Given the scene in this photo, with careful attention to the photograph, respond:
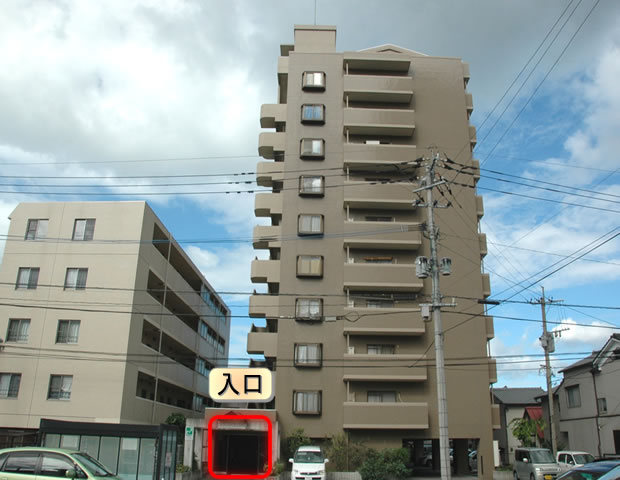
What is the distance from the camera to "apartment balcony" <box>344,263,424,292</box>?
38.1 meters

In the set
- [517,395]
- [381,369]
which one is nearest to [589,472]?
[381,369]

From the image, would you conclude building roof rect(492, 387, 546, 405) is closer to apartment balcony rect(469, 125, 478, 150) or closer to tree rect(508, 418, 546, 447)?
tree rect(508, 418, 546, 447)

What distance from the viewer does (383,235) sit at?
130 ft

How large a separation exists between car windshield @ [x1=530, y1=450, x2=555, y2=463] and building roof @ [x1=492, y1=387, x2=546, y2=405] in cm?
2831

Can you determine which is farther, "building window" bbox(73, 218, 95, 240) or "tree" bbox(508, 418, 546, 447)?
"tree" bbox(508, 418, 546, 447)

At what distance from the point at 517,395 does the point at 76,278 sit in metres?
44.7

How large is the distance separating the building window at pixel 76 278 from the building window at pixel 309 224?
46.5ft

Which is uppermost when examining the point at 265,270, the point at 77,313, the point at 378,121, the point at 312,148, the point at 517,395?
the point at 378,121

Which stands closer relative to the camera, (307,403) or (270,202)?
(307,403)

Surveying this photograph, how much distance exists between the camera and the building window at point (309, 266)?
38.7 metres

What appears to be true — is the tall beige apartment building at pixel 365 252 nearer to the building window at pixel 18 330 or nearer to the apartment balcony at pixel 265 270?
the apartment balcony at pixel 265 270

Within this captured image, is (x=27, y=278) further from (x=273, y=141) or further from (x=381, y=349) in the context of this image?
(x=381, y=349)

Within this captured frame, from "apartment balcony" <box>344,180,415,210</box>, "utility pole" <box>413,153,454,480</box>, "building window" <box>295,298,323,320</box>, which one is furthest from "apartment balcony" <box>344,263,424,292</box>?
"utility pole" <box>413,153,454,480</box>

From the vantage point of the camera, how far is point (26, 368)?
35.1m
